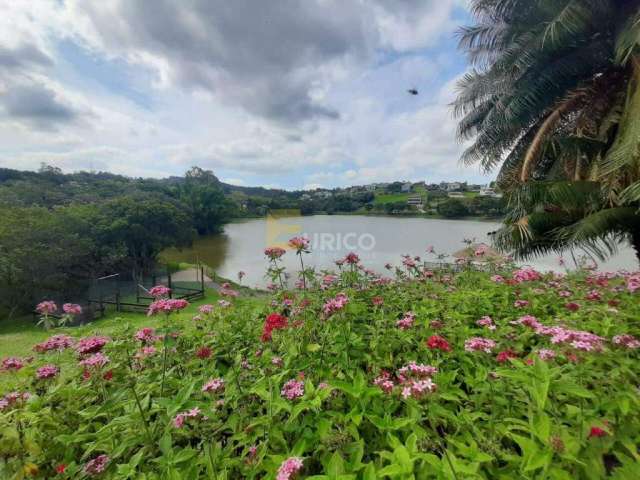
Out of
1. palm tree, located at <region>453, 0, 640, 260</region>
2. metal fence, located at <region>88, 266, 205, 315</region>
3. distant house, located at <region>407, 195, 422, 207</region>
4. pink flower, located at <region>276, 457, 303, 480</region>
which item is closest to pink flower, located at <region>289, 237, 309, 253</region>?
pink flower, located at <region>276, 457, 303, 480</region>

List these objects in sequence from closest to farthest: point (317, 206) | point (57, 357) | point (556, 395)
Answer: point (556, 395) → point (57, 357) → point (317, 206)

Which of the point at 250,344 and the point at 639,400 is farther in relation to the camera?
Result: the point at 250,344

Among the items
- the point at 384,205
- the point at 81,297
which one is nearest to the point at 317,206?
the point at 384,205

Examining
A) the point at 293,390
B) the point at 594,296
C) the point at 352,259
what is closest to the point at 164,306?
the point at 293,390

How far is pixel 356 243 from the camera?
12.4 meters

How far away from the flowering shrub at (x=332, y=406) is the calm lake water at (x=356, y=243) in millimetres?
1879

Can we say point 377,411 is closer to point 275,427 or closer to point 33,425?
point 275,427

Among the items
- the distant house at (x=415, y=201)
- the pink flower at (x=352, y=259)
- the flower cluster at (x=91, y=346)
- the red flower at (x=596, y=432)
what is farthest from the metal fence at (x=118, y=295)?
the distant house at (x=415, y=201)

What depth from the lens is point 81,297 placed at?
14781 millimetres

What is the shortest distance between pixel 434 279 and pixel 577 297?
1.44 meters

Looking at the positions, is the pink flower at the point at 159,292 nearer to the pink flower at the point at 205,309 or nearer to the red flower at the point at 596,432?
the pink flower at the point at 205,309

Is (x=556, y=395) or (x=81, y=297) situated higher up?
(x=556, y=395)

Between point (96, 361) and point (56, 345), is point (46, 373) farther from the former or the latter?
point (96, 361)

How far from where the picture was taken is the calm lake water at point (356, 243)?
23.6ft
